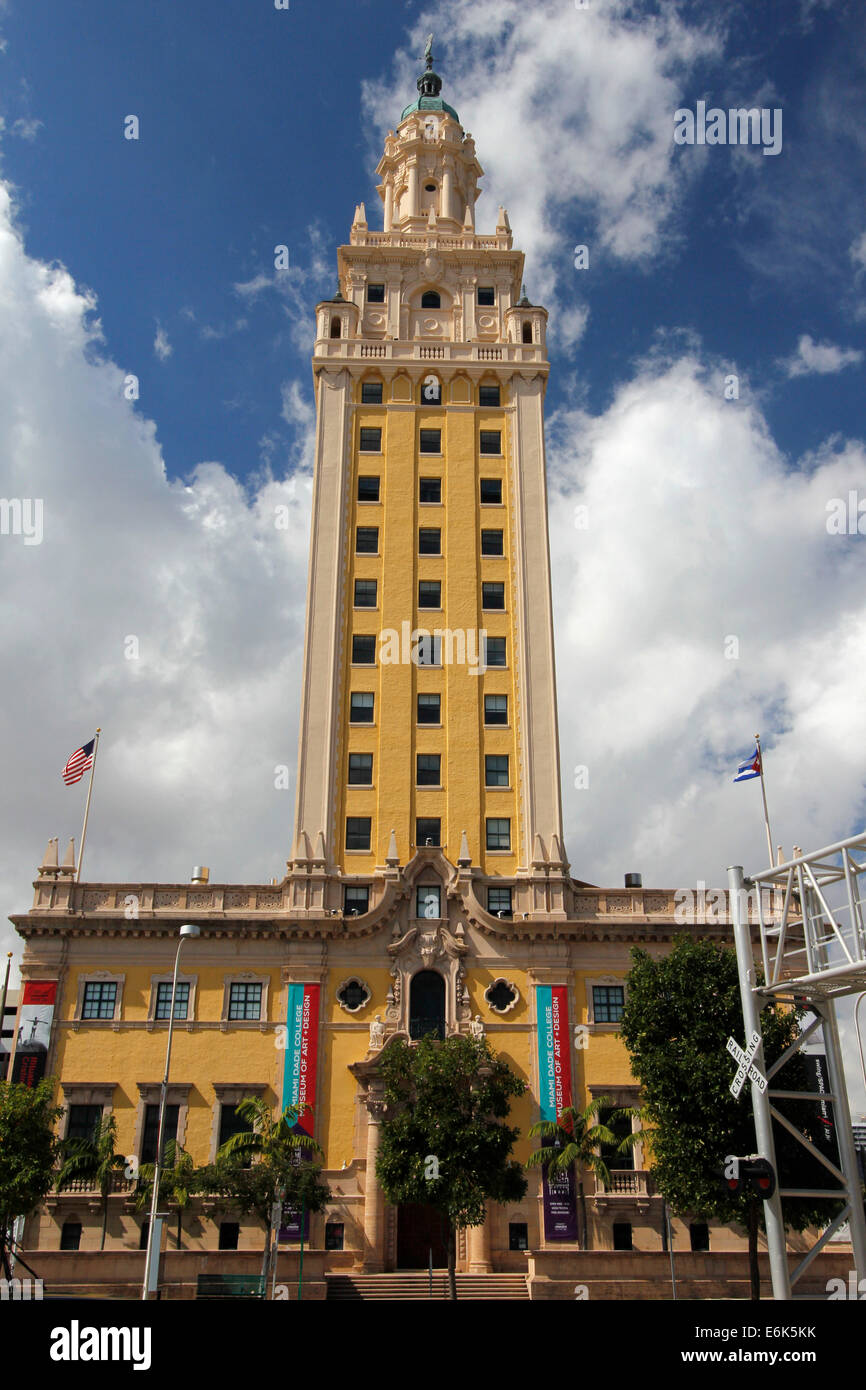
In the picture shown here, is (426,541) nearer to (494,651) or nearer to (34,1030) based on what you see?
(494,651)

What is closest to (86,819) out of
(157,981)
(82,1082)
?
(157,981)

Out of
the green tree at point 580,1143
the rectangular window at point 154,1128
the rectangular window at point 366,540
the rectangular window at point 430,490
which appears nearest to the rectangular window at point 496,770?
the rectangular window at point 366,540

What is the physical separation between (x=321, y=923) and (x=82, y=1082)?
12456 millimetres

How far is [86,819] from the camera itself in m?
53.2

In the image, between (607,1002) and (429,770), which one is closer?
(607,1002)

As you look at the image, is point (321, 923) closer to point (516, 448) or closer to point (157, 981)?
point (157, 981)

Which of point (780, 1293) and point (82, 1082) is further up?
point (82, 1082)

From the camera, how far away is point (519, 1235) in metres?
46.3

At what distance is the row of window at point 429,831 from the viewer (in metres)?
54.5

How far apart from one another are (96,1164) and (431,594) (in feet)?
106

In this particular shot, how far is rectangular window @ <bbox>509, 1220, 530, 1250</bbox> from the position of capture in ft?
151

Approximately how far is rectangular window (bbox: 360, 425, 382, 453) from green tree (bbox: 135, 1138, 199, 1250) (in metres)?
38.2

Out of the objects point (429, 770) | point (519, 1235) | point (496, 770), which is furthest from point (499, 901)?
point (519, 1235)

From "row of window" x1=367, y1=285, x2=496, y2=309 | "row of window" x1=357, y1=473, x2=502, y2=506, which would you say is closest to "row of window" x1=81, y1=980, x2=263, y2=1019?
"row of window" x1=357, y1=473, x2=502, y2=506
